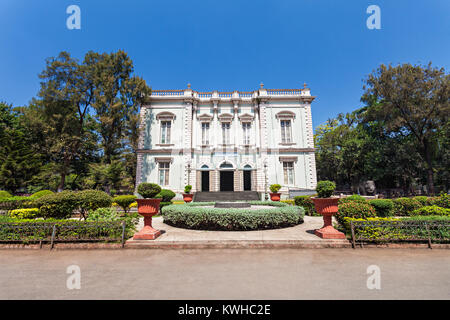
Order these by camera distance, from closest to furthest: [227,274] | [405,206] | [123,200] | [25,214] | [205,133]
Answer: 1. [227,274]
2. [25,214]
3. [405,206]
4. [123,200]
5. [205,133]

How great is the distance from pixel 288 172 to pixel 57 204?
18.0 metres

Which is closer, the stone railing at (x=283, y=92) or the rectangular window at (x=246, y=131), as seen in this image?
the rectangular window at (x=246, y=131)

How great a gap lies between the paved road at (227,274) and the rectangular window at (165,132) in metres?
16.0

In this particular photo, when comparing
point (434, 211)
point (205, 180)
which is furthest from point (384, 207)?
point (205, 180)

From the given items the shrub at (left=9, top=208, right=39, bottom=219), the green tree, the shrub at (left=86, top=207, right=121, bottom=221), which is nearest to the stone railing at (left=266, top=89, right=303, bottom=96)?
the green tree

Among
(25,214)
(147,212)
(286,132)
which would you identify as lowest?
(25,214)

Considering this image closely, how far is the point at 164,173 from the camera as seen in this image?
2025 cm

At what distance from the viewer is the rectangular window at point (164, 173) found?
2010cm

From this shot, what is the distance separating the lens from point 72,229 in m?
5.95

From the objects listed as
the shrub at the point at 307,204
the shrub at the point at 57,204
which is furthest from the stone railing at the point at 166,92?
the shrub at the point at 57,204

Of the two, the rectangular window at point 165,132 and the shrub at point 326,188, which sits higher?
the rectangular window at point 165,132

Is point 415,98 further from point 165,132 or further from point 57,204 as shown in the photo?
point 57,204

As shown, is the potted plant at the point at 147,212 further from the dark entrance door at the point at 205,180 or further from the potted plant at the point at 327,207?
the dark entrance door at the point at 205,180

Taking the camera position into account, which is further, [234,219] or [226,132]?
[226,132]
